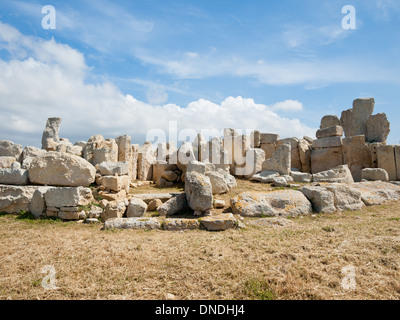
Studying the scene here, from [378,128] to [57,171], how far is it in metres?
16.5

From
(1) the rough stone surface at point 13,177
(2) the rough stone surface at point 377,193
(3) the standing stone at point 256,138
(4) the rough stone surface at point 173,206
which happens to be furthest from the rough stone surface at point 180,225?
(3) the standing stone at point 256,138

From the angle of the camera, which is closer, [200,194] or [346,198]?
[200,194]

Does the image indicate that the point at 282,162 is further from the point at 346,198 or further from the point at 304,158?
the point at 304,158

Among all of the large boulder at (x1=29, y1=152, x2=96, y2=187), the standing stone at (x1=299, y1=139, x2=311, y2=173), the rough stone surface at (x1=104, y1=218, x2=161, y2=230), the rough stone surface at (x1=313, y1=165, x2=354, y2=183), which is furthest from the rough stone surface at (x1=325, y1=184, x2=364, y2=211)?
the standing stone at (x1=299, y1=139, x2=311, y2=173)

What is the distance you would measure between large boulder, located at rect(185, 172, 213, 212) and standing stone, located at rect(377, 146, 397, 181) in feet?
32.7

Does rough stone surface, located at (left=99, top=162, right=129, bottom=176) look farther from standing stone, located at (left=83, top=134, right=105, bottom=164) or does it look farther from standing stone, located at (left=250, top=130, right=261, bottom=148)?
standing stone, located at (left=250, top=130, right=261, bottom=148)

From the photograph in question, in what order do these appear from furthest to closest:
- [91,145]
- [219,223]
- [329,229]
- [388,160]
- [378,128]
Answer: [378,128] < [388,160] < [91,145] < [219,223] < [329,229]

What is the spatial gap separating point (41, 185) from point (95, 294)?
5.00 metres

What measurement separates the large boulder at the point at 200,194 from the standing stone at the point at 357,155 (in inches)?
400

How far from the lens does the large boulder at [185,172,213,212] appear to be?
582 cm

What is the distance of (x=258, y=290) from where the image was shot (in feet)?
8.29

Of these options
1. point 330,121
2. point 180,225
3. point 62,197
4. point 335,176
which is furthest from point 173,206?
point 330,121

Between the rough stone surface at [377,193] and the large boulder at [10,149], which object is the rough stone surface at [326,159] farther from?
the large boulder at [10,149]
